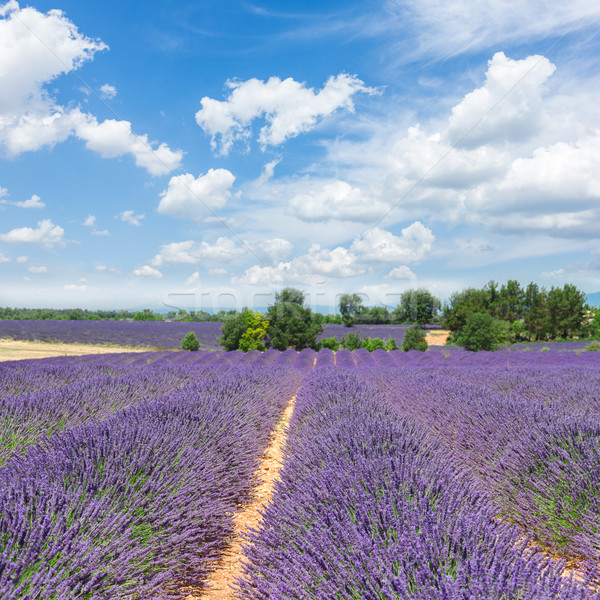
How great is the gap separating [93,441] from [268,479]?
5.80 ft

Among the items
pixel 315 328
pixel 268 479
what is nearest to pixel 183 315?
pixel 315 328

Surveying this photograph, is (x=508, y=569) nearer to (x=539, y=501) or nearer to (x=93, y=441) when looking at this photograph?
(x=539, y=501)

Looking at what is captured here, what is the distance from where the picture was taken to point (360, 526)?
1.61m

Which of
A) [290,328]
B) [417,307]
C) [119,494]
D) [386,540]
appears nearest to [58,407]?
[119,494]

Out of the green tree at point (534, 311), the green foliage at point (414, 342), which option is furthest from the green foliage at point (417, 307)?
the green foliage at point (414, 342)

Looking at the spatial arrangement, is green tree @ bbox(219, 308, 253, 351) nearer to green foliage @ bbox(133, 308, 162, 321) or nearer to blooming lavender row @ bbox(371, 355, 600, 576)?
blooming lavender row @ bbox(371, 355, 600, 576)

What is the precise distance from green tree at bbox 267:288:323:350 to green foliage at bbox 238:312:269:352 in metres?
0.91

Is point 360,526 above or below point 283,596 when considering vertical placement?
above

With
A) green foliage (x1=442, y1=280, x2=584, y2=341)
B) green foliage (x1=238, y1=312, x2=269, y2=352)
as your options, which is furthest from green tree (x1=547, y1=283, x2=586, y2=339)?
green foliage (x1=238, y1=312, x2=269, y2=352)

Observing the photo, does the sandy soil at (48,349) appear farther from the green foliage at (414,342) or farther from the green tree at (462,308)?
the green tree at (462,308)

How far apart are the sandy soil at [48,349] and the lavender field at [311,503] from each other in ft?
68.7

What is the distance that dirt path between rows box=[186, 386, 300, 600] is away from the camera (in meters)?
2.04

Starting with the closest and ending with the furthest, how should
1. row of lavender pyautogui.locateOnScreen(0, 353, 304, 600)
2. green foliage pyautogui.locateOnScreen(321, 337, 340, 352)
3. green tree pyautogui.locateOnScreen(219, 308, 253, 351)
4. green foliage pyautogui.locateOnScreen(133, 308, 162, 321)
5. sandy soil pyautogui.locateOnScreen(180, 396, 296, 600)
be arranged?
row of lavender pyautogui.locateOnScreen(0, 353, 304, 600) < sandy soil pyautogui.locateOnScreen(180, 396, 296, 600) < green tree pyautogui.locateOnScreen(219, 308, 253, 351) < green foliage pyautogui.locateOnScreen(321, 337, 340, 352) < green foliage pyautogui.locateOnScreen(133, 308, 162, 321)

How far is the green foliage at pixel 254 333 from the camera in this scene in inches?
870
